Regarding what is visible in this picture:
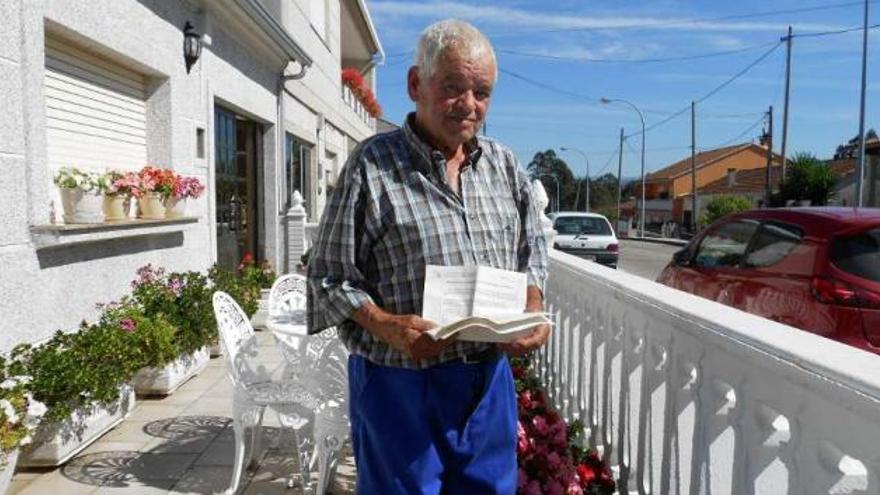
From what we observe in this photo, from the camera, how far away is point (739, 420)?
1.73 metres

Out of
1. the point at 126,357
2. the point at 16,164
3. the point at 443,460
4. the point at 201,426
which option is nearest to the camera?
the point at 443,460

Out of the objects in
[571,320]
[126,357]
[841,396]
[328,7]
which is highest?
[328,7]

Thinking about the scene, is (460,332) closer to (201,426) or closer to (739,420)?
(739,420)

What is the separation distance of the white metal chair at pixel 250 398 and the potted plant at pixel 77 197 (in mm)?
1248

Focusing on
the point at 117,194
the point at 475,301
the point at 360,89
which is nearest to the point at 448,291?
the point at 475,301

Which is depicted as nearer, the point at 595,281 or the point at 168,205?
the point at 595,281

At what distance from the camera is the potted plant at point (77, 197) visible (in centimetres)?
416

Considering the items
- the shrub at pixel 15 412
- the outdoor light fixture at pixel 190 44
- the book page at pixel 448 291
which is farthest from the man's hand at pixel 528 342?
the outdoor light fixture at pixel 190 44

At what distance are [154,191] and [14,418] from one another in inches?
107

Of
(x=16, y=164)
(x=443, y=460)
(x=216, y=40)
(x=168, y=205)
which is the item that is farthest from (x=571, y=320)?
(x=216, y=40)

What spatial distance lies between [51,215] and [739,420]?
3868 millimetres

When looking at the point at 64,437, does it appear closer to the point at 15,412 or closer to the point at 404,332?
the point at 15,412

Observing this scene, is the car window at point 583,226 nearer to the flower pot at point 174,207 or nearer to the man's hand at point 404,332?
the flower pot at point 174,207

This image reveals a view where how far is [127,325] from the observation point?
429cm
